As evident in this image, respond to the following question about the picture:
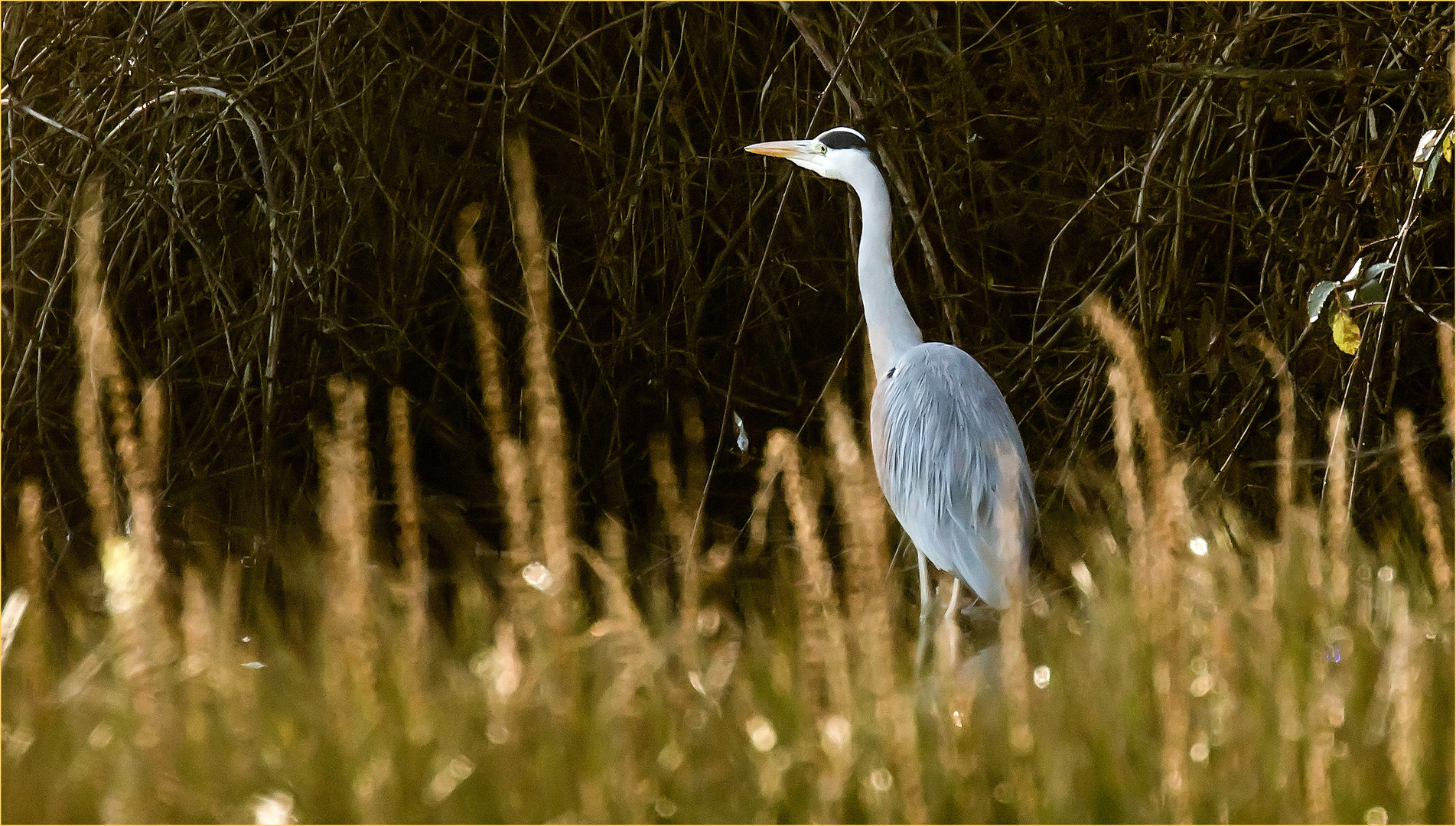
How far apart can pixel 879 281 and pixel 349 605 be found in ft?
6.90

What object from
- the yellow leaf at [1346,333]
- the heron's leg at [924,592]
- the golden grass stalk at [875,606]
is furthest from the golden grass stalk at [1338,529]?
Result: the heron's leg at [924,592]

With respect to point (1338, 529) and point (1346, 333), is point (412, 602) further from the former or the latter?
point (1346, 333)

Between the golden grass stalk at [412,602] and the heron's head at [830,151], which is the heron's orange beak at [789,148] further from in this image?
the golden grass stalk at [412,602]

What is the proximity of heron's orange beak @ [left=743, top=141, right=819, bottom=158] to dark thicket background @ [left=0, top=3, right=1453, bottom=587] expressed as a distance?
5.9 inches

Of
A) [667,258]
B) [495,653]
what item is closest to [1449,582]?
[495,653]

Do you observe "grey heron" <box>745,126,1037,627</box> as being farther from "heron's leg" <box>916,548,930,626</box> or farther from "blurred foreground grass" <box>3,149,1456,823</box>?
"blurred foreground grass" <box>3,149,1456,823</box>

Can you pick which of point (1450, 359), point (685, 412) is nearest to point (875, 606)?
point (1450, 359)

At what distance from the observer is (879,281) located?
3379 millimetres

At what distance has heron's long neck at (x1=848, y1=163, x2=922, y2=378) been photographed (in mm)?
3291

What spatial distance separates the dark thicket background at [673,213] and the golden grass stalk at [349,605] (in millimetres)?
1444

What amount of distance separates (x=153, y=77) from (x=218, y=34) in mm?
445

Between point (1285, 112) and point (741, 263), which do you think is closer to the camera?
point (1285, 112)

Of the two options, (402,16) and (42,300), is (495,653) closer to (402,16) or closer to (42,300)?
(402,16)

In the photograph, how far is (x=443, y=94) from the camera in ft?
12.1
